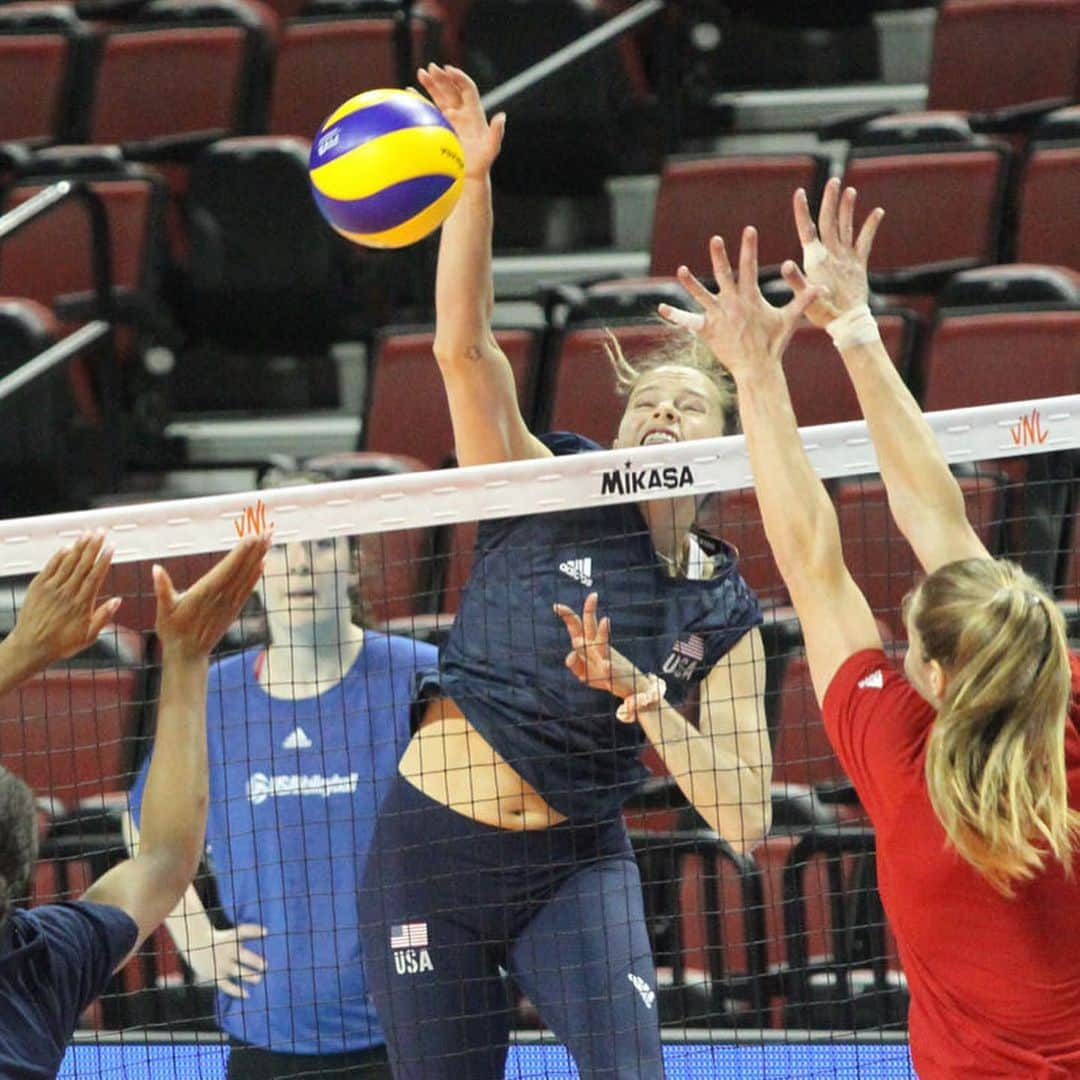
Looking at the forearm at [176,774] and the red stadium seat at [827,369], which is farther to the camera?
the red stadium seat at [827,369]

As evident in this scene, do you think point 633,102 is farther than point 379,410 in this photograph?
Yes

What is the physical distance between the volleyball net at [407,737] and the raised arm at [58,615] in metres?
0.75

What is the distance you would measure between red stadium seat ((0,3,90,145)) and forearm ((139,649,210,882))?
6.75 m

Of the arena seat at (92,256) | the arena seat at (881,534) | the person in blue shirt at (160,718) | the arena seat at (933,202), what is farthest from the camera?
the arena seat at (92,256)

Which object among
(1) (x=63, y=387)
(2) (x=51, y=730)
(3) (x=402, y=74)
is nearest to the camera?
(2) (x=51, y=730)

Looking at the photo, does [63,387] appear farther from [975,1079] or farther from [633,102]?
[975,1079]

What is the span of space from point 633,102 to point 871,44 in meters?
1.27

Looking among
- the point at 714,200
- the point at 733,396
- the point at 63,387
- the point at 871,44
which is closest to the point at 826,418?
the point at 714,200

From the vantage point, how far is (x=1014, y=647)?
9.53ft

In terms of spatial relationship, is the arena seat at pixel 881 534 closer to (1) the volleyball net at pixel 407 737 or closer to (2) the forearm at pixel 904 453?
(1) the volleyball net at pixel 407 737

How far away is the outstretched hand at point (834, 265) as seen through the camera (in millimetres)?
3570

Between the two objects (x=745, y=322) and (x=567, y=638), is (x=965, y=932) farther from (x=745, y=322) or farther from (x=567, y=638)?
(x=567, y=638)

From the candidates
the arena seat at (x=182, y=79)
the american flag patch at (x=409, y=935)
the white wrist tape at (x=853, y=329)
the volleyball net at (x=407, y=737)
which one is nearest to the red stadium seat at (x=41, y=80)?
the arena seat at (x=182, y=79)

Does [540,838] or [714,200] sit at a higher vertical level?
[714,200]
